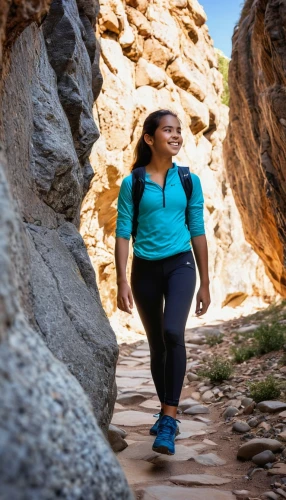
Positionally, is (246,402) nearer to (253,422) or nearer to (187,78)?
(253,422)

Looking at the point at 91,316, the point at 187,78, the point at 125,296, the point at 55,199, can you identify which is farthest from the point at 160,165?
the point at 187,78

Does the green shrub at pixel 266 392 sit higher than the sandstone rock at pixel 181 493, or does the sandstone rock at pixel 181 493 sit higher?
the green shrub at pixel 266 392

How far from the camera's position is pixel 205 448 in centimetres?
349

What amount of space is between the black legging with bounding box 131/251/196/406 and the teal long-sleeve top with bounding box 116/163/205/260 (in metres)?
0.08

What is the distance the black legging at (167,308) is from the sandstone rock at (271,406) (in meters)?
0.95

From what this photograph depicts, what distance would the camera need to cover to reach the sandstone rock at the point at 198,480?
2.75 metres

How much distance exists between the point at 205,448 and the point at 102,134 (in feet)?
33.9

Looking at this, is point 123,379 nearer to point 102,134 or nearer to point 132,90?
point 102,134

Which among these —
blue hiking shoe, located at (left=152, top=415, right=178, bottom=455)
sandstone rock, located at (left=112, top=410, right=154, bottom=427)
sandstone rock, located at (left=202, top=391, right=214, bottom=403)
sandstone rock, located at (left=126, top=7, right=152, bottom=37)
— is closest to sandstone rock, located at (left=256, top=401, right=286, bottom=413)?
sandstone rock, located at (left=112, top=410, right=154, bottom=427)

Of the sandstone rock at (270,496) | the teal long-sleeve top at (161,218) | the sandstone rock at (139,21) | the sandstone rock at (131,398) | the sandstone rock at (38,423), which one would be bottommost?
the sandstone rock at (131,398)

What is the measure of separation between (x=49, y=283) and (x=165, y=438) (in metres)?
1.25

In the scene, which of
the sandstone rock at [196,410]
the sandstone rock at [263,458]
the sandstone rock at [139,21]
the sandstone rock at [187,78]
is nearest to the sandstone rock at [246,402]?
the sandstone rock at [196,410]

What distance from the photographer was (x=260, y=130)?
7324 millimetres

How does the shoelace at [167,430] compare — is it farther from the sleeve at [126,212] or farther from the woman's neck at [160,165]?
the woman's neck at [160,165]
